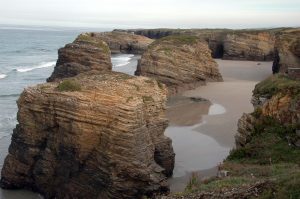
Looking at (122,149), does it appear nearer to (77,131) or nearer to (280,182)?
(77,131)

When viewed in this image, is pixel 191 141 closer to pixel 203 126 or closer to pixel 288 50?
pixel 203 126

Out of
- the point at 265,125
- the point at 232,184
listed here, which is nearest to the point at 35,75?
the point at 265,125

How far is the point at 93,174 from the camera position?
17.9 m

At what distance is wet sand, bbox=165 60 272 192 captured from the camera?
22.0 metres

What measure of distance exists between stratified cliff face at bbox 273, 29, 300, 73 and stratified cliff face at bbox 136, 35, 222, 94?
6722 millimetres

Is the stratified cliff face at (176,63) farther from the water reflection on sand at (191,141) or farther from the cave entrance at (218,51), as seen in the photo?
the cave entrance at (218,51)

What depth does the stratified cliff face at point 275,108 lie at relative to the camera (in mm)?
18547

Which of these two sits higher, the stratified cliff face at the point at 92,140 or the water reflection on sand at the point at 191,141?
the stratified cliff face at the point at 92,140

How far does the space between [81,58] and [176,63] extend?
797cm

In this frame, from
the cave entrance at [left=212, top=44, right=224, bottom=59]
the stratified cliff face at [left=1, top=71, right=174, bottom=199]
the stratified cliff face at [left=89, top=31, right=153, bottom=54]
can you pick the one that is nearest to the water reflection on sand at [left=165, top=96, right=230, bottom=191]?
the stratified cliff face at [left=1, top=71, right=174, bottom=199]

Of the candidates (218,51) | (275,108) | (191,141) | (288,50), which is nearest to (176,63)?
(288,50)

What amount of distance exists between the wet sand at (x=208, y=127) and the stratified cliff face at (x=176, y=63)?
4.01 ft

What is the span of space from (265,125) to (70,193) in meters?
8.12

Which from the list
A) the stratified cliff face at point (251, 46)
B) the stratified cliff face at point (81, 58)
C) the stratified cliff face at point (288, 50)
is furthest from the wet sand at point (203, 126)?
the stratified cliff face at point (251, 46)
